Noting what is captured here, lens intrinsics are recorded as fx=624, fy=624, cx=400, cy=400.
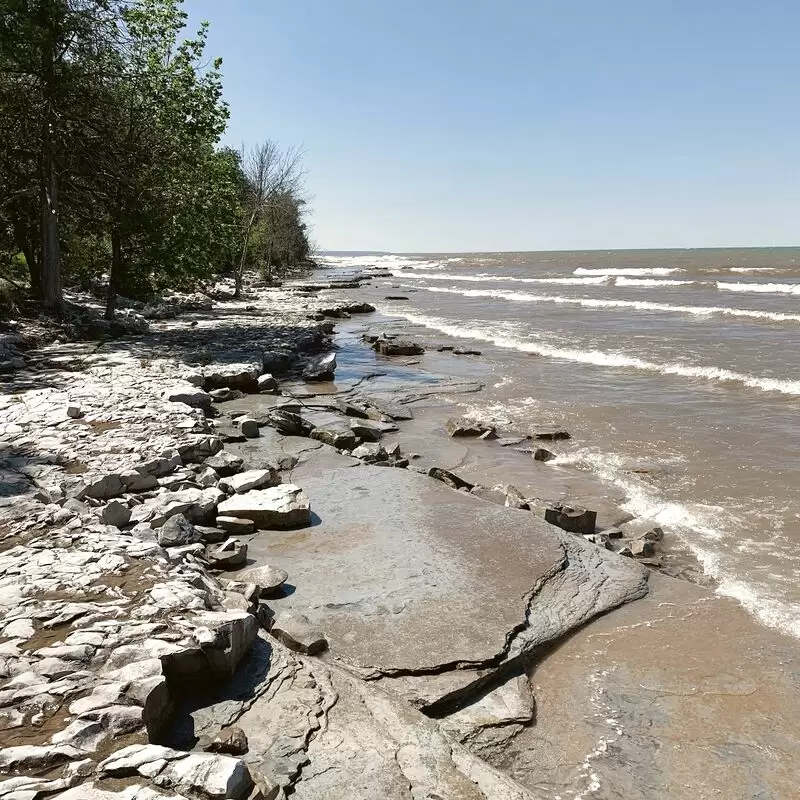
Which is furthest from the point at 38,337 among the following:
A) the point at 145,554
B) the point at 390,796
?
the point at 390,796

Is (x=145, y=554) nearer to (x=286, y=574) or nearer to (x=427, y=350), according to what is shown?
(x=286, y=574)

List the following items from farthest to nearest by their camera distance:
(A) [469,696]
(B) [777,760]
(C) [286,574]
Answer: (C) [286,574] < (A) [469,696] < (B) [777,760]

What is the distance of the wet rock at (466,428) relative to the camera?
8.90 meters

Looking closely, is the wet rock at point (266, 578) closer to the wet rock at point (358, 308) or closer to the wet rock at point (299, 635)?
the wet rock at point (299, 635)

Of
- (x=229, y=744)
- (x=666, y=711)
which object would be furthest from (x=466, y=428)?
(x=229, y=744)

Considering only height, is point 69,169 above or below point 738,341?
above

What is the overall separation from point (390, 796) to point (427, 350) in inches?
600

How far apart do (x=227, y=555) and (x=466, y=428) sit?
510cm

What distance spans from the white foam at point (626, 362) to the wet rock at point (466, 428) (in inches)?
246

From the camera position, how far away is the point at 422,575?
4391 millimetres

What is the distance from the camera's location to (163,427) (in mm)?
6867

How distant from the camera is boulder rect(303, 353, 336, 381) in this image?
12609mm

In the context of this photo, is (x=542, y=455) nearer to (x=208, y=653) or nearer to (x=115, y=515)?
(x=115, y=515)

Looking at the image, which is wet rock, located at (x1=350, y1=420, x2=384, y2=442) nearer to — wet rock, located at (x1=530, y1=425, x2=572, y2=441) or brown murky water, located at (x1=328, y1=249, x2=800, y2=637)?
wet rock, located at (x1=530, y1=425, x2=572, y2=441)
